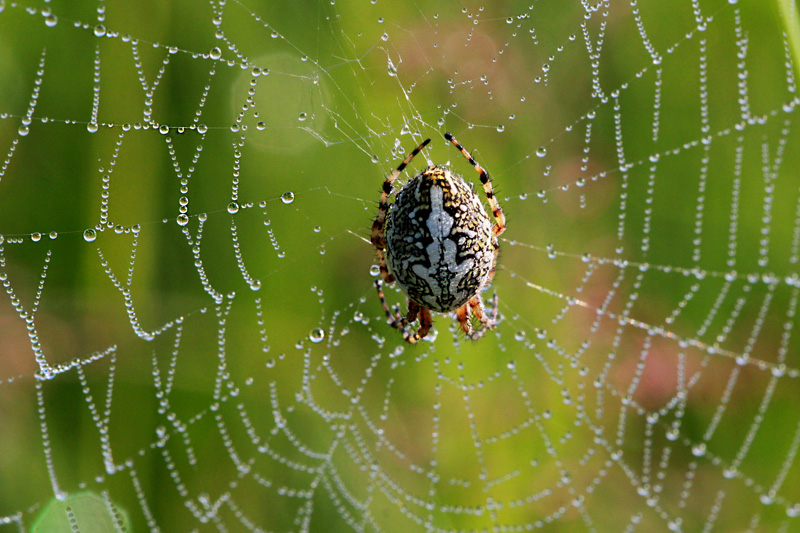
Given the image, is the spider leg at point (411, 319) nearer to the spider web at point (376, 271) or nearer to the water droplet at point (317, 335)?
the spider web at point (376, 271)

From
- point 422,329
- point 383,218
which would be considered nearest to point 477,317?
point 422,329

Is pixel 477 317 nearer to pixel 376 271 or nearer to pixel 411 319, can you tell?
pixel 411 319

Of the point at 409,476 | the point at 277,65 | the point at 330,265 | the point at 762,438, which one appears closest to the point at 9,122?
the point at 277,65

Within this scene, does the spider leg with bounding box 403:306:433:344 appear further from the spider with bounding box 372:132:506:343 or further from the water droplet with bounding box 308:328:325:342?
the water droplet with bounding box 308:328:325:342

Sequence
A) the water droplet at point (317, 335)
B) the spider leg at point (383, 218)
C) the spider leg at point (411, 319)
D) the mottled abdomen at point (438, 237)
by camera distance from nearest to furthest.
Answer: the mottled abdomen at point (438, 237) < the spider leg at point (383, 218) < the water droplet at point (317, 335) < the spider leg at point (411, 319)

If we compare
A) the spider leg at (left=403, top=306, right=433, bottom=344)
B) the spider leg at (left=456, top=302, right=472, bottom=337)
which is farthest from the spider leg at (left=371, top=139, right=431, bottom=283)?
the spider leg at (left=456, top=302, right=472, bottom=337)

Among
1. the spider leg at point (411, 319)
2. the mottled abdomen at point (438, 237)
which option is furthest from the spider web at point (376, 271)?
the mottled abdomen at point (438, 237)
